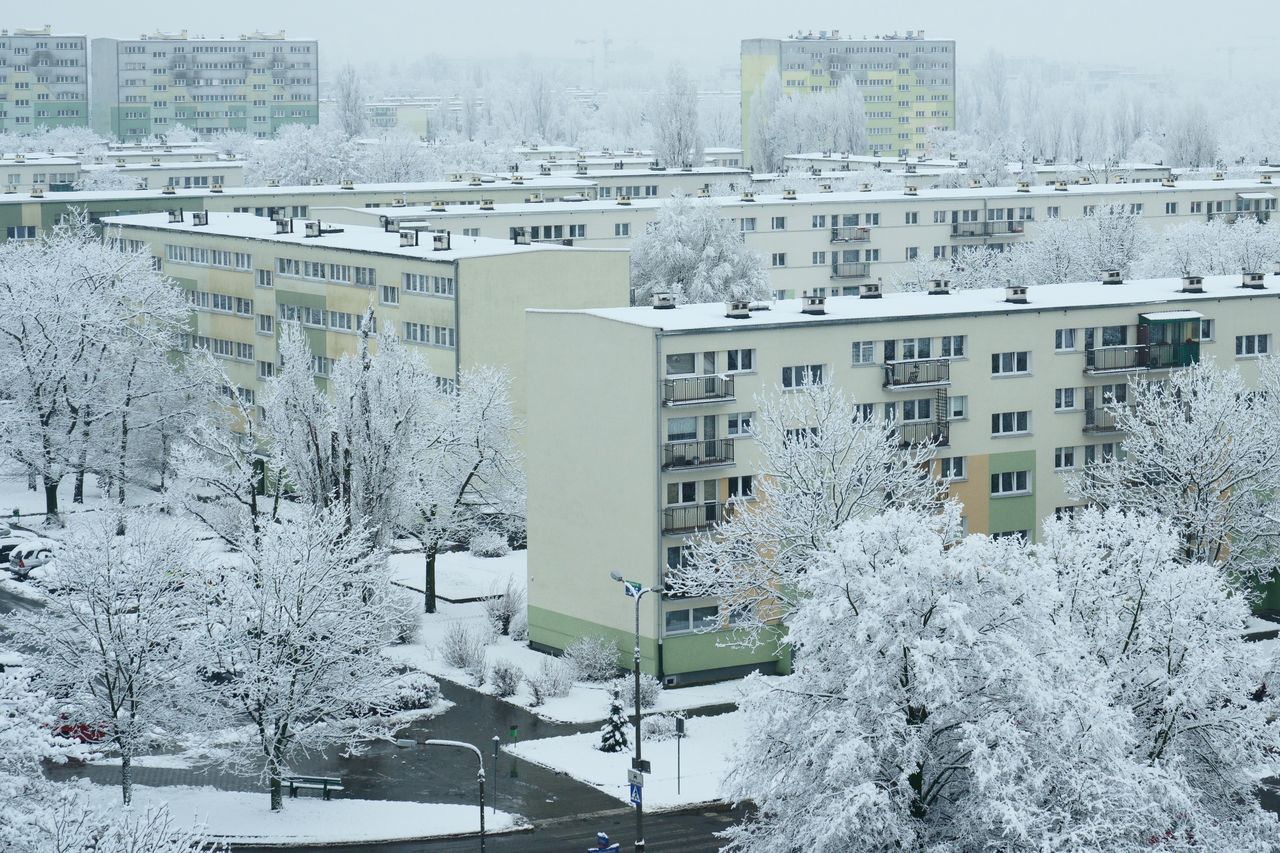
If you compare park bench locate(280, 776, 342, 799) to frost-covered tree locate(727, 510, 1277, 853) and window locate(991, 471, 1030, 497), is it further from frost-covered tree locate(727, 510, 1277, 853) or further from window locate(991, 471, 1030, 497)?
window locate(991, 471, 1030, 497)

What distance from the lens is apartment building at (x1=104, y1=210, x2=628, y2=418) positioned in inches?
3233

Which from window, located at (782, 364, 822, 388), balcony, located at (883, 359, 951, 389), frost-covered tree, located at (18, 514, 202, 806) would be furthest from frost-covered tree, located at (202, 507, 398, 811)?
balcony, located at (883, 359, 951, 389)

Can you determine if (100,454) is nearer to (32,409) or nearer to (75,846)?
(32,409)

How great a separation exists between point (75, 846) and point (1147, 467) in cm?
3954

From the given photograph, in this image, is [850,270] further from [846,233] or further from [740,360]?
[740,360]

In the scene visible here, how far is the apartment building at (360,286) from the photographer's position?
82.1 metres

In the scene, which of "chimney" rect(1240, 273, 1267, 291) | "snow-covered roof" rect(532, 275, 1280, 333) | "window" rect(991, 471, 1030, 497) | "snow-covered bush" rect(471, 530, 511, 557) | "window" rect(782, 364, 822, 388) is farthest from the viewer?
"snow-covered bush" rect(471, 530, 511, 557)

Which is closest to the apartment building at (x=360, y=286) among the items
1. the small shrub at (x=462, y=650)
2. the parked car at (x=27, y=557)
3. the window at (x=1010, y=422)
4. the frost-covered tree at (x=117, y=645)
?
the parked car at (x=27, y=557)

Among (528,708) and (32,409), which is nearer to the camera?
(528,708)

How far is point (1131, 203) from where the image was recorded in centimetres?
13125

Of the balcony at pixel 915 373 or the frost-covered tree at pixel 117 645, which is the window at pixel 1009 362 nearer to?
the balcony at pixel 915 373

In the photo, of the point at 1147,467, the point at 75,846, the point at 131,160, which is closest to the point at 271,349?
the point at 1147,467

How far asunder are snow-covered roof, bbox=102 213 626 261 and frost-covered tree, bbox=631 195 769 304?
50.2ft

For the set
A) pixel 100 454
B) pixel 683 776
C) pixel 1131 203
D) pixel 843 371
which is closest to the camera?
pixel 683 776
